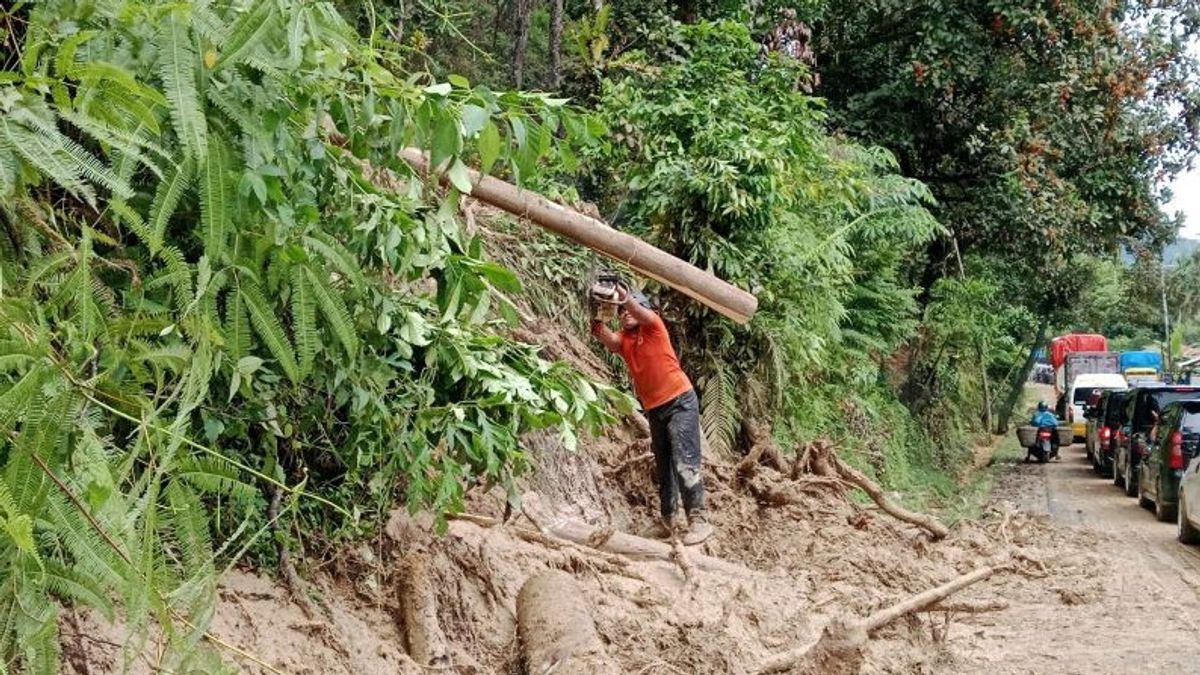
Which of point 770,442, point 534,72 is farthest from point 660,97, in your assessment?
point 534,72

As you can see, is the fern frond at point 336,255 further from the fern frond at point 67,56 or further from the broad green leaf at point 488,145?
the fern frond at point 67,56

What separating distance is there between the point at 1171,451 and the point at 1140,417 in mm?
4927

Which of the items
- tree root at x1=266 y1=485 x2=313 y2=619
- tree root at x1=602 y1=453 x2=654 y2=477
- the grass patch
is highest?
tree root at x1=266 y1=485 x2=313 y2=619

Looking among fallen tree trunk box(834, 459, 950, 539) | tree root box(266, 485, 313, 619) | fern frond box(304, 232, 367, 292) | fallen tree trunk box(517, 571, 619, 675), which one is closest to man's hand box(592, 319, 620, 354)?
fallen tree trunk box(517, 571, 619, 675)

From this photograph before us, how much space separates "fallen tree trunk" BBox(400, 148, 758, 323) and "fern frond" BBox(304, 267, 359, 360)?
1.71 metres

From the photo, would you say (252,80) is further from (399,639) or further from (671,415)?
(671,415)

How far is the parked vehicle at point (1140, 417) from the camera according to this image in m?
21.6

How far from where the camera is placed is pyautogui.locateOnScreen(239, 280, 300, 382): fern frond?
13.2 feet

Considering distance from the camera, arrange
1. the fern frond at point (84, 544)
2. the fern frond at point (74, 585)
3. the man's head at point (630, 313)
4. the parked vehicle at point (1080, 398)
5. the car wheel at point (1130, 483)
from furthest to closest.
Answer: the parked vehicle at point (1080, 398) < the car wheel at point (1130, 483) < the man's head at point (630, 313) < the fern frond at point (74, 585) < the fern frond at point (84, 544)

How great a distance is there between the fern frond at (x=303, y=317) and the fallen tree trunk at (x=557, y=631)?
2283mm

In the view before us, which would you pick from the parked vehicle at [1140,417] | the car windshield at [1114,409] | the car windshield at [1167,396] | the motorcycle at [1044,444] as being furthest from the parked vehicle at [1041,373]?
the car windshield at [1167,396]

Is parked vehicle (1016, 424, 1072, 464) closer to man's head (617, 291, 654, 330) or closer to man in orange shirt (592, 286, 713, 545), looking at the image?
man in orange shirt (592, 286, 713, 545)

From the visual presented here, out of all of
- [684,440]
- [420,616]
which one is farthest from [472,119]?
[684,440]

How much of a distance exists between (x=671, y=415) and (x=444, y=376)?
177 inches
